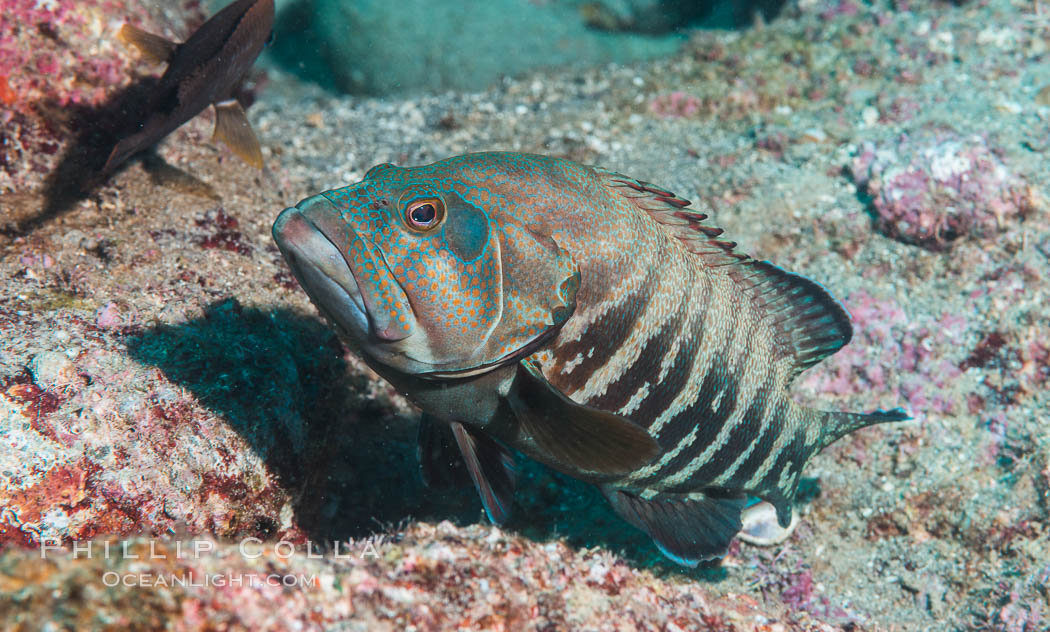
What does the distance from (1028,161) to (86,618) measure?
6143 mm

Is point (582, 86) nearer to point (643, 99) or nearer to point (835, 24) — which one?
point (643, 99)

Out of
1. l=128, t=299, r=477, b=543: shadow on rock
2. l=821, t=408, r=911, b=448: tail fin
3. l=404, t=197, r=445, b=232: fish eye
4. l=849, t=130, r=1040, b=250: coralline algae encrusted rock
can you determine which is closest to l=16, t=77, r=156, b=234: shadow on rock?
l=128, t=299, r=477, b=543: shadow on rock

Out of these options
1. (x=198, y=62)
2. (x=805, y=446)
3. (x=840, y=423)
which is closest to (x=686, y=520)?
(x=805, y=446)

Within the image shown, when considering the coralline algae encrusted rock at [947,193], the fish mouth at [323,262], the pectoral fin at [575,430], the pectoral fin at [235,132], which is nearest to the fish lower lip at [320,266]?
the fish mouth at [323,262]

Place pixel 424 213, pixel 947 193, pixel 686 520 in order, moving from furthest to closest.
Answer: pixel 947 193 → pixel 686 520 → pixel 424 213

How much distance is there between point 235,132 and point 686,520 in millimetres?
3287

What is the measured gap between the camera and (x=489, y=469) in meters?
2.61

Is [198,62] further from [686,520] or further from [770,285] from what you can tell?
[686,520]

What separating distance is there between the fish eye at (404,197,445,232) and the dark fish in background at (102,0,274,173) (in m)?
1.84

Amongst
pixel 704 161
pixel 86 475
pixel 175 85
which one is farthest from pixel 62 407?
pixel 704 161

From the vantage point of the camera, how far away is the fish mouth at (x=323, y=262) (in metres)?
1.96

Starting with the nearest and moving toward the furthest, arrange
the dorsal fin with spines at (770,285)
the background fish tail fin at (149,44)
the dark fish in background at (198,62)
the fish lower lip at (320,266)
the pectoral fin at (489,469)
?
the fish lower lip at (320,266) < the pectoral fin at (489,469) < the dorsal fin with spines at (770,285) < the dark fish in background at (198,62) < the background fish tail fin at (149,44)

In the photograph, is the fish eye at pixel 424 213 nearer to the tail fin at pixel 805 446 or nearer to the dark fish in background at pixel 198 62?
the dark fish in background at pixel 198 62

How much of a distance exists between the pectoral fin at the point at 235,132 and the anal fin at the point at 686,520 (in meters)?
2.77
